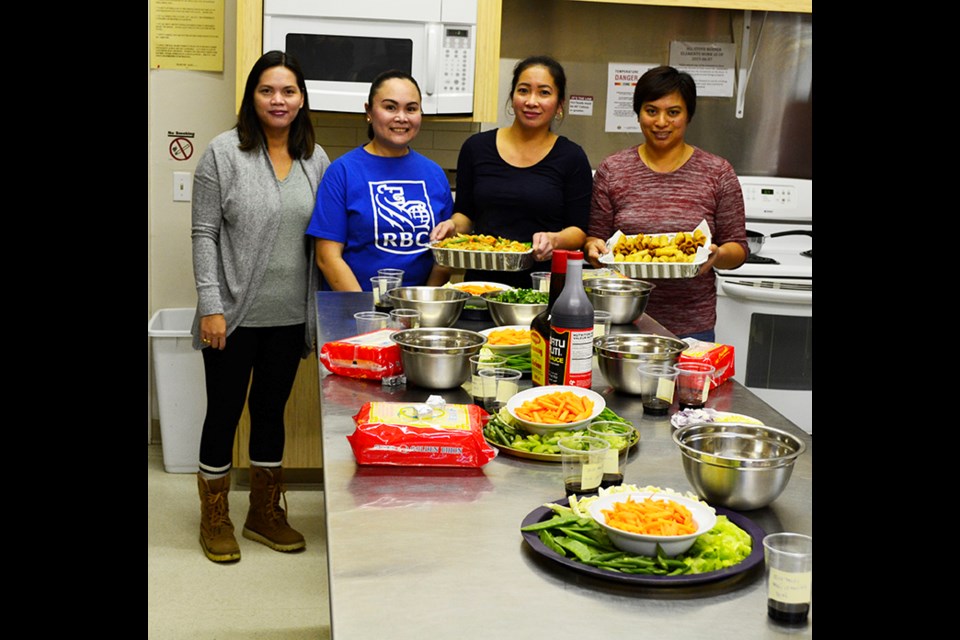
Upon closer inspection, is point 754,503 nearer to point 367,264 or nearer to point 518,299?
point 518,299

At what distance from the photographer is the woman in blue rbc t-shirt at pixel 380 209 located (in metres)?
3.31

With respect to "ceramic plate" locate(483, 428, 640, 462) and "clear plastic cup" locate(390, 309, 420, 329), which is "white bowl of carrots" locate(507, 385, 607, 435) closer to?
"ceramic plate" locate(483, 428, 640, 462)

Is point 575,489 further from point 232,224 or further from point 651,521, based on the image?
point 232,224

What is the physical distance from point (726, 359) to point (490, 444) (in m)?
0.73

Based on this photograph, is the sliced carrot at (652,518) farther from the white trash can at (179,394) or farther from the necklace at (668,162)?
the white trash can at (179,394)

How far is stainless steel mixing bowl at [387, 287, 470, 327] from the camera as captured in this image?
2721 millimetres

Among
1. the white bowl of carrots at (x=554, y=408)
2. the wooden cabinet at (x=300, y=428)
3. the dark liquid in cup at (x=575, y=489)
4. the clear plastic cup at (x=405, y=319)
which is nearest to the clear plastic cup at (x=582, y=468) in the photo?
the dark liquid in cup at (x=575, y=489)

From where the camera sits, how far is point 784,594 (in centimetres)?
122

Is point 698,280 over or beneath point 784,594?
over

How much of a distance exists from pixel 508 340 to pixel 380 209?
3.33 ft

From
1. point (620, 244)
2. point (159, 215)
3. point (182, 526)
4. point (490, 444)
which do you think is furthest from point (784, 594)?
point (159, 215)

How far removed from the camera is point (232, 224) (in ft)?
11.0

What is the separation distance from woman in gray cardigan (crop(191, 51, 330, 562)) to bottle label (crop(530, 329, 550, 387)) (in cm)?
142

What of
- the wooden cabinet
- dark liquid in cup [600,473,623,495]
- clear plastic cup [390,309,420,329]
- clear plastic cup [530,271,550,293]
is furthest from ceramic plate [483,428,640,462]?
the wooden cabinet
